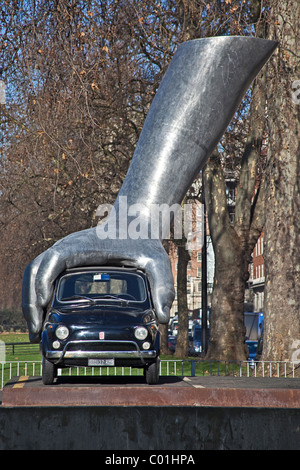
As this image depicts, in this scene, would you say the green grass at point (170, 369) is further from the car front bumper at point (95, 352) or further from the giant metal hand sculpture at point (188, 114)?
the giant metal hand sculpture at point (188, 114)

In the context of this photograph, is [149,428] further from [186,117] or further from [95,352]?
[186,117]

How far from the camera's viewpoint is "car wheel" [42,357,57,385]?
8.73 meters

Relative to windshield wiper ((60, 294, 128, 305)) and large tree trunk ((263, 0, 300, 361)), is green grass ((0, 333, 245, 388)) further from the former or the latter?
windshield wiper ((60, 294, 128, 305))

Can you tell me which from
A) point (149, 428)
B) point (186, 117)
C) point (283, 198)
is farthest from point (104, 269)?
point (283, 198)

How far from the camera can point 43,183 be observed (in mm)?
25672

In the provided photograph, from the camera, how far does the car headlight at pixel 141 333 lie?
892 centimetres

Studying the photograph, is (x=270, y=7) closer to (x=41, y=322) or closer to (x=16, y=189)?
(x=41, y=322)

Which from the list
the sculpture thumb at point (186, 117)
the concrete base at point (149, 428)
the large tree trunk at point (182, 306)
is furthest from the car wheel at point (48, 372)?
the large tree trunk at point (182, 306)

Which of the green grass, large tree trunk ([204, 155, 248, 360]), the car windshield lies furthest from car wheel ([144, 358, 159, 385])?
large tree trunk ([204, 155, 248, 360])

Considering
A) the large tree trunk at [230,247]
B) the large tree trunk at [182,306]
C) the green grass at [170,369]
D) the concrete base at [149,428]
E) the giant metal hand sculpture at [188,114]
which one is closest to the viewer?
the concrete base at [149,428]

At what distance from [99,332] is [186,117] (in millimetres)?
3279

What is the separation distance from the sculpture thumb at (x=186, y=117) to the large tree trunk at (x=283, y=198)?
15.7ft

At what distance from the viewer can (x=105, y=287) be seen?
9.96 m

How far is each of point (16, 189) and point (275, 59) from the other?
463 inches
